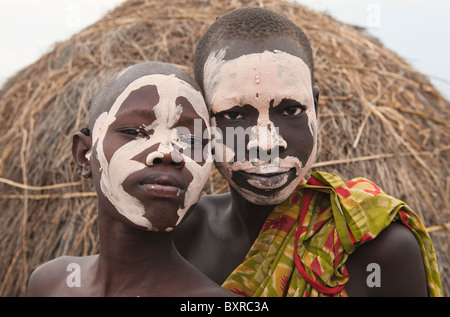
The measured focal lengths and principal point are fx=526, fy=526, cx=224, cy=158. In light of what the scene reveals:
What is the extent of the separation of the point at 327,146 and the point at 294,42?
1.71m

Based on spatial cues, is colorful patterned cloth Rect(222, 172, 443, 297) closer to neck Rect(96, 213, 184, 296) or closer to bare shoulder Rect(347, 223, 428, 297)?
bare shoulder Rect(347, 223, 428, 297)

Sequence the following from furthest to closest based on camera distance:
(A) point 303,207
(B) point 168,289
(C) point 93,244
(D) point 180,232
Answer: (C) point 93,244, (D) point 180,232, (A) point 303,207, (B) point 168,289

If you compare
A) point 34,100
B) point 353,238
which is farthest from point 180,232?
point 34,100

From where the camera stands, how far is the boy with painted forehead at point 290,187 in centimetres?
208

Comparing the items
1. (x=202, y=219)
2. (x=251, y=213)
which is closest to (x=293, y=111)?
(x=251, y=213)

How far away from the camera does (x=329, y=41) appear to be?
186 inches

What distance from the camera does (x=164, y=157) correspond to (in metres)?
1.79

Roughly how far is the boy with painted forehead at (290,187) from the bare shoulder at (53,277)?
0.70 m

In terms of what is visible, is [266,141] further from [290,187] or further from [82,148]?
[82,148]

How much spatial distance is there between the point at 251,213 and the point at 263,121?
2.03 feet

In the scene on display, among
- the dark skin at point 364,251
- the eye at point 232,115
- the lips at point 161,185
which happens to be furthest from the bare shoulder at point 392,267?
the lips at point 161,185

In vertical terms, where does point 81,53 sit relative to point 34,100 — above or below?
above

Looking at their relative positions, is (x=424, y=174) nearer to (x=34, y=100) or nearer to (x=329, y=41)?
(x=329, y=41)

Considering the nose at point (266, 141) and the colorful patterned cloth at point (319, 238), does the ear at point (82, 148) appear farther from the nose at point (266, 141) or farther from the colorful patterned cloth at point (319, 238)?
the colorful patterned cloth at point (319, 238)
